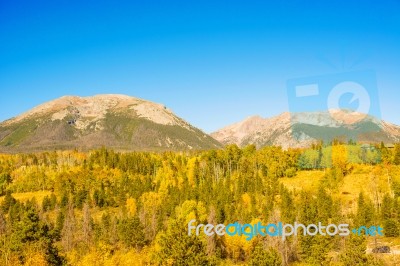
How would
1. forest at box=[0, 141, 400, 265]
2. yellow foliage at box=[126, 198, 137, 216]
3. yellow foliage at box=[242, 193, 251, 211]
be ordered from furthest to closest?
yellow foliage at box=[126, 198, 137, 216], yellow foliage at box=[242, 193, 251, 211], forest at box=[0, 141, 400, 265]

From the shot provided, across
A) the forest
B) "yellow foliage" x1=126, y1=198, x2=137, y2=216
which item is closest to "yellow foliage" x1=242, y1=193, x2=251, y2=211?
the forest

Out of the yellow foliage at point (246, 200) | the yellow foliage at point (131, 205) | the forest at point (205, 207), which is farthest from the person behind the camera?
the yellow foliage at point (131, 205)

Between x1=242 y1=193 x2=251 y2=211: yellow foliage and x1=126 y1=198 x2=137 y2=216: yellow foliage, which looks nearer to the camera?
x1=242 y1=193 x2=251 y2=211: yellow foliage

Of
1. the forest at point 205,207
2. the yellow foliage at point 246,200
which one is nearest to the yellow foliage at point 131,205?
the forest at point 205,207

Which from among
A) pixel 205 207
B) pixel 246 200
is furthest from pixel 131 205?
pixel 246 200

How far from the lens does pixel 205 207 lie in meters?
128

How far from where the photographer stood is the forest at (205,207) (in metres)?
58.2

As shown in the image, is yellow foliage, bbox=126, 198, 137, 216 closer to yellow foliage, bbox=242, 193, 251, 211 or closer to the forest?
the forest

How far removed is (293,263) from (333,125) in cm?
3537

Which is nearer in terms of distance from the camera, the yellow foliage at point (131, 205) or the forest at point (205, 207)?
the forest at point (205, 207)

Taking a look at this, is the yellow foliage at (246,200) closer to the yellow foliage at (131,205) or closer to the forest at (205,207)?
the forest at (205,207)

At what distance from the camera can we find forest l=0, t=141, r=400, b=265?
58.2 m

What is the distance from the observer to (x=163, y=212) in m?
127

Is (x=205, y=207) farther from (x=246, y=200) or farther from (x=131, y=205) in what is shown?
(x=131, y=205)
